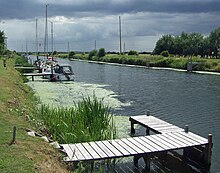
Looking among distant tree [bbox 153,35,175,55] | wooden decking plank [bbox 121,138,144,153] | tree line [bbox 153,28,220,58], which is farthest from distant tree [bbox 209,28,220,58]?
wooden decking plank [bbox 121,138,144,153]

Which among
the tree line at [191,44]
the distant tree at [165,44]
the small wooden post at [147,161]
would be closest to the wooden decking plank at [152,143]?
the small wooden post at [147,161]

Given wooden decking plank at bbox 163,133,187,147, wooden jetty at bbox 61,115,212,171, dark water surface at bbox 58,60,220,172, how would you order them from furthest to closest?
dark water surface at bbox 58,60,220,172
wooden decking plank at bbox 163,133,187,147
wooden jetty at bbox 61,115,212,171

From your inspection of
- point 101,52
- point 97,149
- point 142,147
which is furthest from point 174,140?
point 101,52

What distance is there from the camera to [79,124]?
10.4m

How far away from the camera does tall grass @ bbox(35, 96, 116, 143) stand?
33.1 feet

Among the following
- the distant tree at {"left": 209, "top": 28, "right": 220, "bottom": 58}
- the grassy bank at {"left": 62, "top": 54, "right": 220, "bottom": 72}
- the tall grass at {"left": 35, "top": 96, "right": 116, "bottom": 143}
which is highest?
the distant tree at {"left": 209, "top": 28, "right": 220, "bottom": 58}

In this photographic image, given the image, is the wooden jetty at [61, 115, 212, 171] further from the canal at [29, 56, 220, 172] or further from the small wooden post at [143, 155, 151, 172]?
the canal at [29, 56, 220, 172]

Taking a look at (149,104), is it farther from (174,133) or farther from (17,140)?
(17,140)

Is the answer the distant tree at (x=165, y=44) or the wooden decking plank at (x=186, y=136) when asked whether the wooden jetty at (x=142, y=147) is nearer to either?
the wooden decking plank at (x=186, y=136)

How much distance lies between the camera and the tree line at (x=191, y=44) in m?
86.0

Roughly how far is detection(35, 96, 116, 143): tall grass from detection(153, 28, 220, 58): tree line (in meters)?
73.2

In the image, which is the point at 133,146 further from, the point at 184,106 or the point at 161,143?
the point at 184,106

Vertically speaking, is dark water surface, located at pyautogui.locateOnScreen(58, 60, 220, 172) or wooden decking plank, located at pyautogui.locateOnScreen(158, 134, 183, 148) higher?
wooden decking plank, located at pyautogui.locateOnScreen(158, 134, 183, 148)

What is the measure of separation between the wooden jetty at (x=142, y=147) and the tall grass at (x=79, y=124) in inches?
26.1
